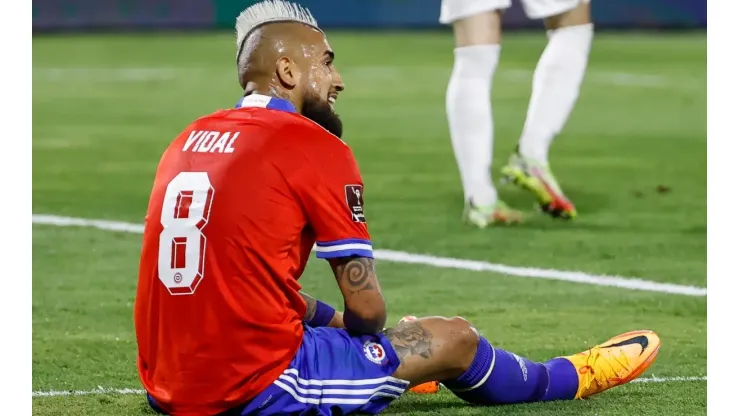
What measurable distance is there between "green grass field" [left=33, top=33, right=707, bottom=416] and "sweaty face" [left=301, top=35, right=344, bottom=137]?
0.91m

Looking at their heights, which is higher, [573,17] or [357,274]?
[357,274]

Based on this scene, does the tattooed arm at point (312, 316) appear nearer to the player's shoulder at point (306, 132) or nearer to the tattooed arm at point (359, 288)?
the tattooed arm at point (359, 288)

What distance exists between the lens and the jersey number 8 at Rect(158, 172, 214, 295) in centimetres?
369

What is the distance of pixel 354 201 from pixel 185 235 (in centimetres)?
45

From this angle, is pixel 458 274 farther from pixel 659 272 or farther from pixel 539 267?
pixel 659 272

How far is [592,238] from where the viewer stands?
23.3 ft

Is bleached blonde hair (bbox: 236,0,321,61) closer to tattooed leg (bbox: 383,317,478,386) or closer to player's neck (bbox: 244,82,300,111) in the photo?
player's neck (bbox: 244,82,300,111)

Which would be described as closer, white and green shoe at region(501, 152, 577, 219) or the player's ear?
the player's ear

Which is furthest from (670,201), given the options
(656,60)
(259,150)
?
(656,60)

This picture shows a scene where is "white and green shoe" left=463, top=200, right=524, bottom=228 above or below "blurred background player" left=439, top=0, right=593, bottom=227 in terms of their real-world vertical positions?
below

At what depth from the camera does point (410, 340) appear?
13.0ft

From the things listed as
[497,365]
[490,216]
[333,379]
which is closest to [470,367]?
[497,365]

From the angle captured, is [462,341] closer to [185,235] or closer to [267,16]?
[185,235]

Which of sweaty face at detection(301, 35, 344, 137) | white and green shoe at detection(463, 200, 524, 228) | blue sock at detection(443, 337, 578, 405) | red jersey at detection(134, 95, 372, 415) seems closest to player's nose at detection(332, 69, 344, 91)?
sweaty face at detection(301, 35, 344, 137)
